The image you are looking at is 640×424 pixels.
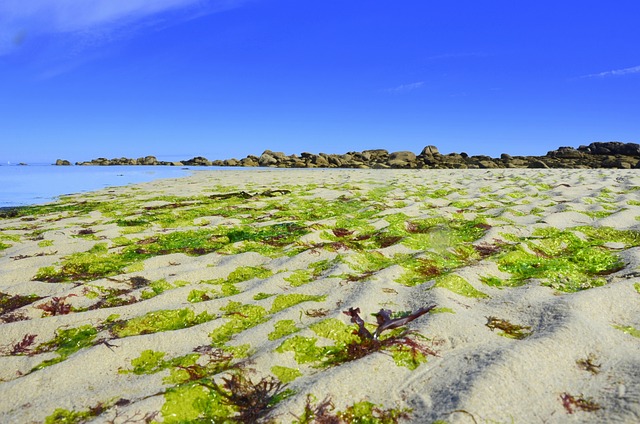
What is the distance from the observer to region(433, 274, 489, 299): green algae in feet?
10.1

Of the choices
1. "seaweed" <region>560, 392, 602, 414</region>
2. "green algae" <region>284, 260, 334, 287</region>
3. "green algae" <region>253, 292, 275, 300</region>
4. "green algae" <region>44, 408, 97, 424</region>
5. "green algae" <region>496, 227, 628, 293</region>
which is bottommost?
"green algae" <region>44, 408, 97, 424</region>

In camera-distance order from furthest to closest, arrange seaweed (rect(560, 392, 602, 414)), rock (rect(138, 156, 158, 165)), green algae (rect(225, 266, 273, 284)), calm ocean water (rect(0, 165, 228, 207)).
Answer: rock (rect(138, 156, 158, 165)) < calm ocean water (rect(0, 165, 228, 207)) < green algae (rect(225, 266, 273, 284)) < seaweed (rect(560, 392, 602, 414))

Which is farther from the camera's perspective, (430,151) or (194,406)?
(430,151)

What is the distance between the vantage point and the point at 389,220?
5988mm

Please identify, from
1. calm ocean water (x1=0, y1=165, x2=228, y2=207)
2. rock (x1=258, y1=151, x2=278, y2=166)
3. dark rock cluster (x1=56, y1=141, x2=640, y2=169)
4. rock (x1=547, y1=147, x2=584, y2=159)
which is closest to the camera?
calm ocean water (x1=0, y1=165, x2=228, y2=207)

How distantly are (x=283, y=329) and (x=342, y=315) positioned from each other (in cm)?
39

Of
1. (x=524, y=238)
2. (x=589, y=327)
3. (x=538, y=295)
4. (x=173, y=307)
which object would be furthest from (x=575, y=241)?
(x=173, y=307)

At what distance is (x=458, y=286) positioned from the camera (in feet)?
10.4

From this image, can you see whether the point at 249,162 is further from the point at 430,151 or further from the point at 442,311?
the point at 442,311

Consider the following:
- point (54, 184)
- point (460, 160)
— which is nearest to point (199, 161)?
point (460, 160)

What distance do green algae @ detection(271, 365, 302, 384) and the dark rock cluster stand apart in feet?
95.3

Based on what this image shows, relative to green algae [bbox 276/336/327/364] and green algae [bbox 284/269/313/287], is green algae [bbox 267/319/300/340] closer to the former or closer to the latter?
green algae [bbox 276/336/327/364]

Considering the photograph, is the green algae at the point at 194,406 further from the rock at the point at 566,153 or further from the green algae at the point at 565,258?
the rock at the point at 566,153

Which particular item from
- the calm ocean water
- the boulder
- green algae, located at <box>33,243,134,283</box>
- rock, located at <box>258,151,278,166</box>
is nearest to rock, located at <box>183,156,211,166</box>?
rock, located at <box>258,151,278,166</box>
